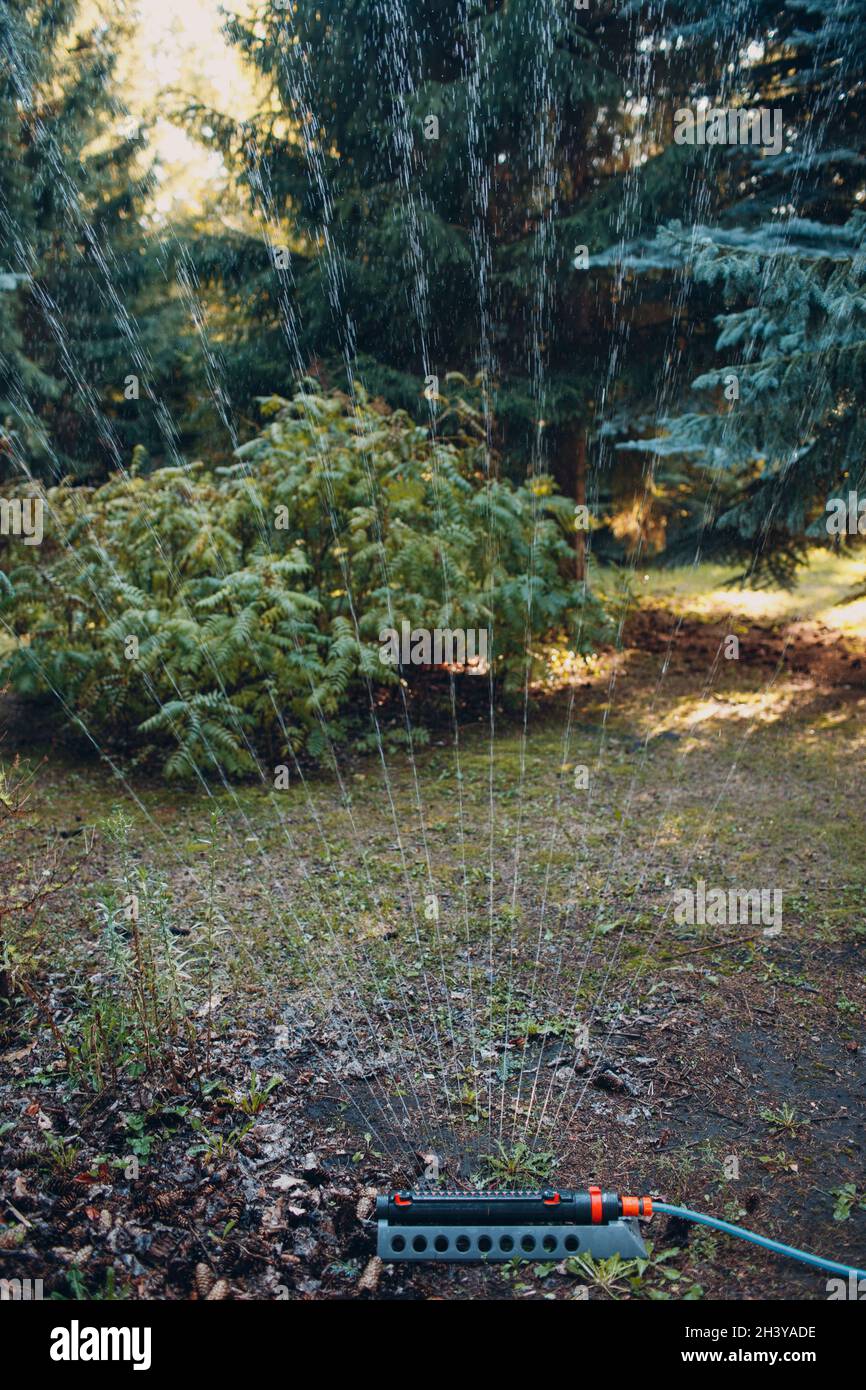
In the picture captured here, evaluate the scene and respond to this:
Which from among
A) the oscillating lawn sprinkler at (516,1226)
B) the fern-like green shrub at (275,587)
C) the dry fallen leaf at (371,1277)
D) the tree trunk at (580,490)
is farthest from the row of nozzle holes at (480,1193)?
the tree trunk at (580,490)

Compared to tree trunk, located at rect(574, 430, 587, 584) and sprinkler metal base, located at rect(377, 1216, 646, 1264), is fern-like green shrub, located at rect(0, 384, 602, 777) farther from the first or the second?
sprinkler metal base, located at rect(377, 1216, 646, 1264)

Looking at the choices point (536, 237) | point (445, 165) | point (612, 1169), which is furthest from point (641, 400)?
point (612, 1169)

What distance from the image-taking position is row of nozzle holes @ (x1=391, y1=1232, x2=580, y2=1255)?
2.70 meters

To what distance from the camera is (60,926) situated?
4688mm

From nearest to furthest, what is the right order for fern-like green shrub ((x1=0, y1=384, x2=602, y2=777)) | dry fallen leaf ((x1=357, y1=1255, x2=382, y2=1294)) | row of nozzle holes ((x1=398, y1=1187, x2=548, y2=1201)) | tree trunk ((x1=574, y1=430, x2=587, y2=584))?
dry fallen leaf ((x1=357, y1=1255, x2=382, y2=1294)) → row of nozzle holes ((x1=398, y1=1187, x2=548, y2=1201)) → fern-like green shrub ((x1=0, y1=384, x2=602, y2=777)) → tree trunk ((x1=574, y1=430, x2=587, y2=584))

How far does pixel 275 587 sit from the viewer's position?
684 centimetres

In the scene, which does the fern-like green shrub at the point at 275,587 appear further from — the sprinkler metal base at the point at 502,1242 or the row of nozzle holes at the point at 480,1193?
the sprinkler metal base at the point at 502,1242

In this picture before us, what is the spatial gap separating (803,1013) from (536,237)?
8024mm

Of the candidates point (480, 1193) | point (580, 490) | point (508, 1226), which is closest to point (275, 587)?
point (480, 1193)

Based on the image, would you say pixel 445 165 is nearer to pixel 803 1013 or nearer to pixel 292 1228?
pixel 803 1013

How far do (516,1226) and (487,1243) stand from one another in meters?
0.10

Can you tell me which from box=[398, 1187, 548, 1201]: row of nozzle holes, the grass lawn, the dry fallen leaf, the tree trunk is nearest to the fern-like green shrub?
the grass lawn

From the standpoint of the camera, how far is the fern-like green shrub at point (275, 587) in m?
6.71

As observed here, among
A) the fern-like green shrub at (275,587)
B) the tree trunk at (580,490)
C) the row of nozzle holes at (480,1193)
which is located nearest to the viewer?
the row of nozzle holes at (480,1193)
